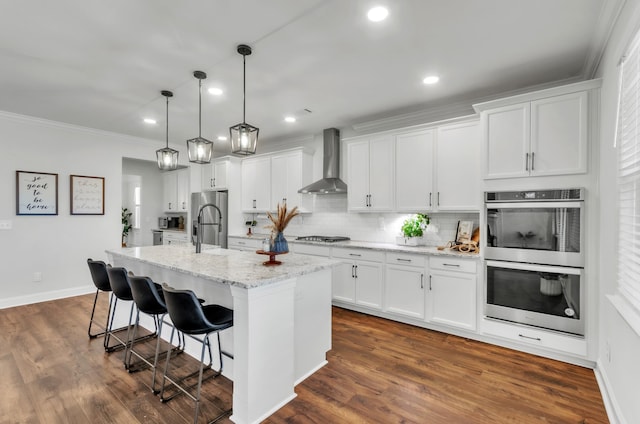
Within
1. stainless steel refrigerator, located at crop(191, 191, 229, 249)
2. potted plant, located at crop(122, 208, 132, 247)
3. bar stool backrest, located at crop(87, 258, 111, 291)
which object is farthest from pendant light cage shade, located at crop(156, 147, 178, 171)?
potted plant, located at crop(122, 208, 132, 247)

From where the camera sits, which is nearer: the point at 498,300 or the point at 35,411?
the point at 35,411

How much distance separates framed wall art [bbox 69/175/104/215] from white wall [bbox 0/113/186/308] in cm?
7

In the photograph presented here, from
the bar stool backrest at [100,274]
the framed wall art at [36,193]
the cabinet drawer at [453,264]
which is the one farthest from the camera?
the framed wall art at [36,193]

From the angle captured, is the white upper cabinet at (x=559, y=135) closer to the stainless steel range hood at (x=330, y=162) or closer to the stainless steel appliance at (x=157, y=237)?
the stainless steel range hood at (x=330, y=162)

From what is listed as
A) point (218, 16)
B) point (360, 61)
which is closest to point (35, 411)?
point (218, 16)

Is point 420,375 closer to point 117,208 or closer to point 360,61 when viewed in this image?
point 360,61

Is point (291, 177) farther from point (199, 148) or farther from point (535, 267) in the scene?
point (535, 267)

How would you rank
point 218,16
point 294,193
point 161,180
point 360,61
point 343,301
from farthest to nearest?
point 161,180
point 294,193
point 343,301
point 360,61
point 218,16

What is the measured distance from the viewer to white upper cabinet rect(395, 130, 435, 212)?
147 inches

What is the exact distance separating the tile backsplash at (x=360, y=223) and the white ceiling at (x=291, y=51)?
1.48 metres

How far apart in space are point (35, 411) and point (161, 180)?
6234 millimetres

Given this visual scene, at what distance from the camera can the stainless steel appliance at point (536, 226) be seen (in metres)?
2.62

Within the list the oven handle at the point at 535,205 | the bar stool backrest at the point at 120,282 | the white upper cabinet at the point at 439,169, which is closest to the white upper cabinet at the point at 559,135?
the oven handle at the point at 535,205

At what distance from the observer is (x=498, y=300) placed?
118 inches
